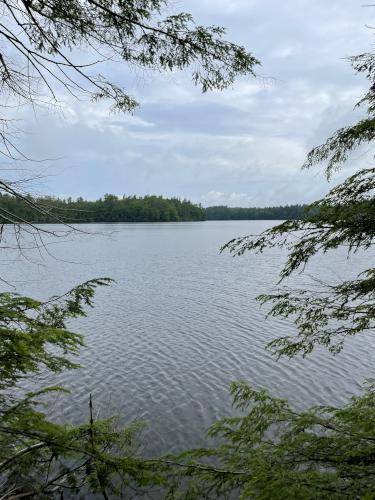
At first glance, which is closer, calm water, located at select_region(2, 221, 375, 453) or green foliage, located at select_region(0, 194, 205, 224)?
green foliage, located at select_region(0, 194, 205, 224)

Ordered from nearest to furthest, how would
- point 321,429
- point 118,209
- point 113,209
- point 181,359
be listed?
point 321,429 → point 181,359 → point 113,209 → point 118,209

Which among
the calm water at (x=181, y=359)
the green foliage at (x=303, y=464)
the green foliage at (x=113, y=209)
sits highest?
the green foliage at (x=113, y=209)

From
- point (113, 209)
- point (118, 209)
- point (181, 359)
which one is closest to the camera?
point (181, 359)

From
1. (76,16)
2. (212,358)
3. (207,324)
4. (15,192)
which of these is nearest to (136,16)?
(76,16)

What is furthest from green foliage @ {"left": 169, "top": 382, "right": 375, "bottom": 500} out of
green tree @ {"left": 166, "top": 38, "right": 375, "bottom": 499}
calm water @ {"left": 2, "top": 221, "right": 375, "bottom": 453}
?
calm water @ {"left": 2, "top": 221, "right": 375, "bottom": 453}

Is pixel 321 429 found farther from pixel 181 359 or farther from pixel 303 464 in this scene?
pixel 181 359

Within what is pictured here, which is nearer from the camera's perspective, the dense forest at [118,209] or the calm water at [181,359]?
the dense forest at [118,209]

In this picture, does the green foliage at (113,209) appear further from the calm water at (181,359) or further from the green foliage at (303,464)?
the green foliage at (303,464)

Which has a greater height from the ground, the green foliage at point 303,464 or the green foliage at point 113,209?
the green foliage at point 113,209

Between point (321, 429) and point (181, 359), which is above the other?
point (321, 429)

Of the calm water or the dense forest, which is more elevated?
the dense forest

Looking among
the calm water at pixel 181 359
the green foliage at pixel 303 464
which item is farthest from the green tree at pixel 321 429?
the calm water at pixel 181 359

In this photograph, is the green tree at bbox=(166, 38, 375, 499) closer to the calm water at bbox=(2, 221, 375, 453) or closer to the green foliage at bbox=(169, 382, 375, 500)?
the green foliage at bbox=(169, 382, 375, 500)

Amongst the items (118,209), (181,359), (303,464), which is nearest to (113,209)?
(118,209)
